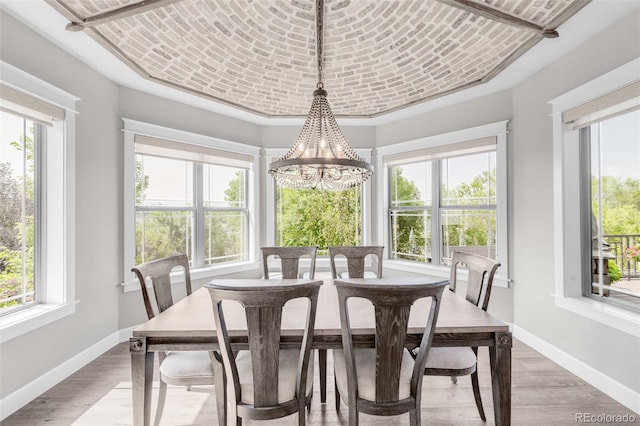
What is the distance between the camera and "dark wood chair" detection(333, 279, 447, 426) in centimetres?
130

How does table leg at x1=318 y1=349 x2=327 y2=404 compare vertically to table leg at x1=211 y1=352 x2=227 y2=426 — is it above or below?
below

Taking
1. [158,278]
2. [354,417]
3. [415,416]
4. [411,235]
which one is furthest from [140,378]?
[411,235]

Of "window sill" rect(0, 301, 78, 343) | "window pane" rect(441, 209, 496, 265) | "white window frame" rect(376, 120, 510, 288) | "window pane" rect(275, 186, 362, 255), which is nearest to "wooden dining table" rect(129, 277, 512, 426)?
"window sill" rect(0, 301, 78, 343)

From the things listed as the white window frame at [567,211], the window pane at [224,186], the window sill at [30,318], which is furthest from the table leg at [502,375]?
the window pane at [224,186]

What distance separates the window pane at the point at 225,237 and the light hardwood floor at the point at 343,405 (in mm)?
1613

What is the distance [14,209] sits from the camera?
228cm

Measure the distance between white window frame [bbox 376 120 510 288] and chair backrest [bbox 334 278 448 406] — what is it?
2400mm

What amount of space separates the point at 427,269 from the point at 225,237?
2.55 metres

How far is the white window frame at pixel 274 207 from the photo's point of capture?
436 centimetres

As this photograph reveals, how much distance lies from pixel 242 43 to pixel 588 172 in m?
3.00

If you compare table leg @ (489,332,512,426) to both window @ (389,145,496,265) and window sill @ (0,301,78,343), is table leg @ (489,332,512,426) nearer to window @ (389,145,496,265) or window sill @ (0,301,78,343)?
window @ (389,145,496,265)

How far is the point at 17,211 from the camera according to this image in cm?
230

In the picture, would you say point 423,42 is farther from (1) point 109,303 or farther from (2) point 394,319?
(1) point 109,303

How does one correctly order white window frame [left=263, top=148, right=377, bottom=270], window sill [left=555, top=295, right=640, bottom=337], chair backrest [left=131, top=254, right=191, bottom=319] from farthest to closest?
white window frame [left=263, top=148, right=377, bottom=270], window sill [left=555, top=295, right=640, bottom=337], chair backrest [left=131, top=254, right=191, bottom=319]
